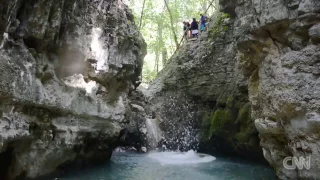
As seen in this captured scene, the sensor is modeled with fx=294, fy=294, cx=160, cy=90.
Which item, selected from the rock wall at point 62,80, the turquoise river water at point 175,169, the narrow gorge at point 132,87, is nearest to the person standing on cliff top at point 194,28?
the narrow gorge at point 132,87

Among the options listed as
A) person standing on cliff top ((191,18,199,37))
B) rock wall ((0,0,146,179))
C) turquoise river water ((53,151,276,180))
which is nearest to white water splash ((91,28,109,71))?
rock wall ((0,0,146,179))

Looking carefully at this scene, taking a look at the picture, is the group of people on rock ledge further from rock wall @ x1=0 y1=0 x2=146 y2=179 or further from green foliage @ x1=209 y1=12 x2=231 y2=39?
rock wall @ x1=0 y1=0 x2=146 y2=179

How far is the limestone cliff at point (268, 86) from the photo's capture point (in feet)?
21.2

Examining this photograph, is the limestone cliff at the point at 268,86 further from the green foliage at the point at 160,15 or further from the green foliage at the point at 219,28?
Result: the green foliage at the point at 160,15

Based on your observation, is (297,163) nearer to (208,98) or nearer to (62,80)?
(62,80)

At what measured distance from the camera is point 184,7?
1024 inches

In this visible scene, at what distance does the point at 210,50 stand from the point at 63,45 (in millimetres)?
8696

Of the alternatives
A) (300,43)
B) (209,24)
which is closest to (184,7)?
(209,24)

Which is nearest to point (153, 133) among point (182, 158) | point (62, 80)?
point (182, 158)

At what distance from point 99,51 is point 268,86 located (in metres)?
6.09

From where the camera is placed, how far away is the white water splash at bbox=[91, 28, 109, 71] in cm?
1058

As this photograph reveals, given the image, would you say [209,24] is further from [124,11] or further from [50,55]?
[50,55]

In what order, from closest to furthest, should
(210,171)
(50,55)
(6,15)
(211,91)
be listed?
(6,15)
(50,55)
(210,171)
(211,91)

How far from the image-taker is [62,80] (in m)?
9.42
